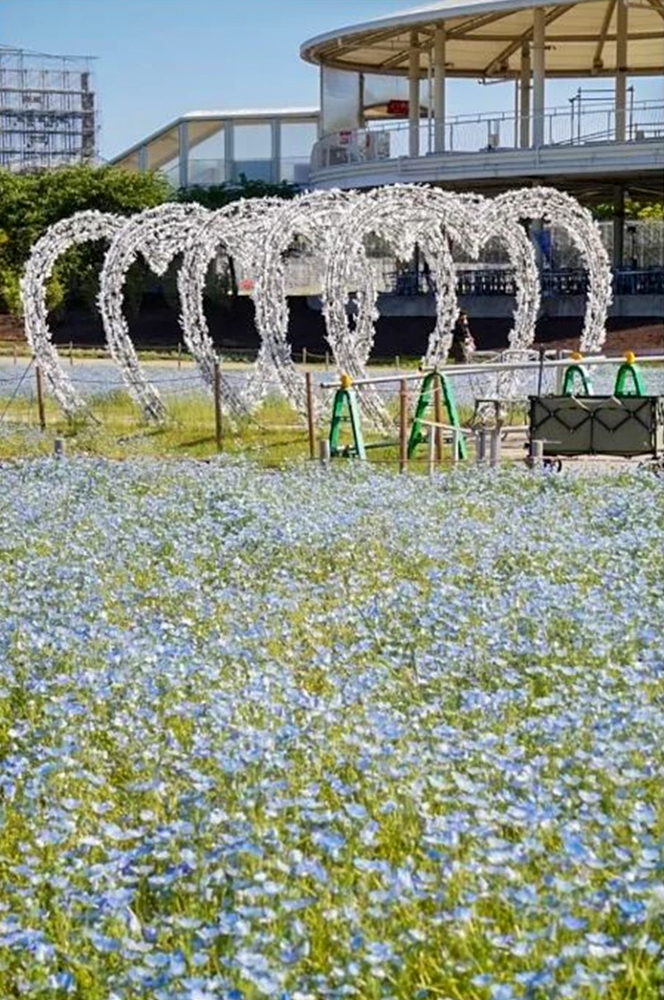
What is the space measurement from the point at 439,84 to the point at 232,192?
46.3ft

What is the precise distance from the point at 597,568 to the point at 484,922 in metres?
5.91

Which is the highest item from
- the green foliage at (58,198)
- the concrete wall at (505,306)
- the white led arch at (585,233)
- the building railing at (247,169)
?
the building railing at (247,169)

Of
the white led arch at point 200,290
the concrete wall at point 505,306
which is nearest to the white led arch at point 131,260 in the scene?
the white led arch at point 200,290

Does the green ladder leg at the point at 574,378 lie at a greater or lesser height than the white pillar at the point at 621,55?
lesser

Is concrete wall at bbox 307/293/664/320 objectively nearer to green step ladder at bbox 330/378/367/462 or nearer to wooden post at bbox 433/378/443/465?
wooden post at bbox 433/378/443/465

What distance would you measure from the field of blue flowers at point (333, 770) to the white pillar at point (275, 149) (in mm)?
61212

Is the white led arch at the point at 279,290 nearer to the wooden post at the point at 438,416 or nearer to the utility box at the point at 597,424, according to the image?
the wooden post at the point at 438,416

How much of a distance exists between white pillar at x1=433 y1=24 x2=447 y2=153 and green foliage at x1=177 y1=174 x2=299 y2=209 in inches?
439

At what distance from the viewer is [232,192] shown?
6384cm

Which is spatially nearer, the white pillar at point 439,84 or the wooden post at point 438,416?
the wooden post at point 438,416

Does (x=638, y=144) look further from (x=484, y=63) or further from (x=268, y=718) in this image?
(x=268, y=718)

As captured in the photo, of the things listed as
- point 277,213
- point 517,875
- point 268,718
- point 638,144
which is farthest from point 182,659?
point 638,144

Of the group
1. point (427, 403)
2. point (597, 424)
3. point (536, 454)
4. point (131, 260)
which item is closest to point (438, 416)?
point (427, 403)

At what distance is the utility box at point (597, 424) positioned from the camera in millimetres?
19141
